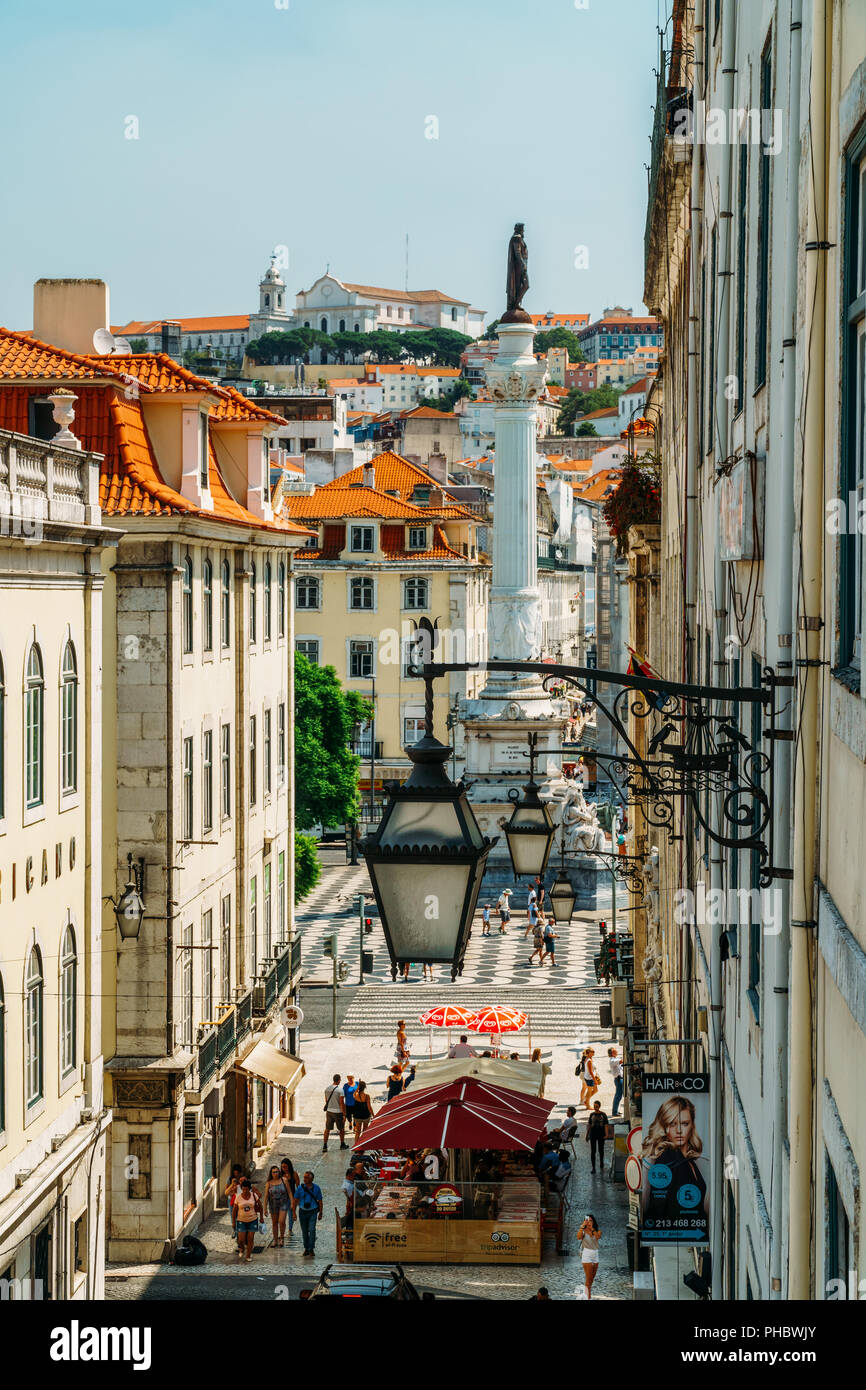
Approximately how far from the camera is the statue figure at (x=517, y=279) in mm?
58125

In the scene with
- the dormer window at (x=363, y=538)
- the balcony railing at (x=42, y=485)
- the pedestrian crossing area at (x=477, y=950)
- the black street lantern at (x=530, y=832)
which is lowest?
the pedestrian crossing area at (x=477, y=950)

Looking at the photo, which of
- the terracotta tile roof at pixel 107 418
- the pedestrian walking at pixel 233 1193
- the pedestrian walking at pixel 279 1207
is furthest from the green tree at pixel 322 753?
the pedestrian walking at pixel 279 1207

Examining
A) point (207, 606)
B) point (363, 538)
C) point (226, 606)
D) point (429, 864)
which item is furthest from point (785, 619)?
point (363, 538)

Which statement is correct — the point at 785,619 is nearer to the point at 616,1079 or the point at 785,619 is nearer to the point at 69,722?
the point at 69,722

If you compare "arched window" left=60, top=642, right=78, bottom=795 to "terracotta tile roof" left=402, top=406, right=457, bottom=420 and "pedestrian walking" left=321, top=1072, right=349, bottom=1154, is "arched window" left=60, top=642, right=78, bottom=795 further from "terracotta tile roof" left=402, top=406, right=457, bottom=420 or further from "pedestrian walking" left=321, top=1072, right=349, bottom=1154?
"terracotta tile roof" left=402, top=406, right=457, bottom=420

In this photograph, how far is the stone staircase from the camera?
37.0 m

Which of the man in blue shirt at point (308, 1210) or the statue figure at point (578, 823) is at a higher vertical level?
the statue figure at point (578, 823)

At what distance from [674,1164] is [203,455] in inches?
671

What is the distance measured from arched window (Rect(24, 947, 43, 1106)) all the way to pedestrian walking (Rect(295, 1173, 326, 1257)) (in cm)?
768

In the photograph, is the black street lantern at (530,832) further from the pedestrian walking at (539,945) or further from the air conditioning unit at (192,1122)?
the pedestrian walking at (539,945)

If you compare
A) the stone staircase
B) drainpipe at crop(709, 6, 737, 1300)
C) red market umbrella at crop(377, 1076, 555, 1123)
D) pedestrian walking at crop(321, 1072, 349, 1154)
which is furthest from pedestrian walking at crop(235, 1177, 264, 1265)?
drainpipe at crop(709, 6, 737, 1300)

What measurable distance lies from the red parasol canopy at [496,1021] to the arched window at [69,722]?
45.9 ft

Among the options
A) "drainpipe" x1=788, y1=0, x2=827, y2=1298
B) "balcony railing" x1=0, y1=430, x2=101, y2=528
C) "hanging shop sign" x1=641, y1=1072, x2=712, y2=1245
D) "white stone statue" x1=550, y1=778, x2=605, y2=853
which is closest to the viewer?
"drainpipe" x1=788, y1=0, x2=827, y2=1298

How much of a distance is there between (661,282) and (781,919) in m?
17.9
